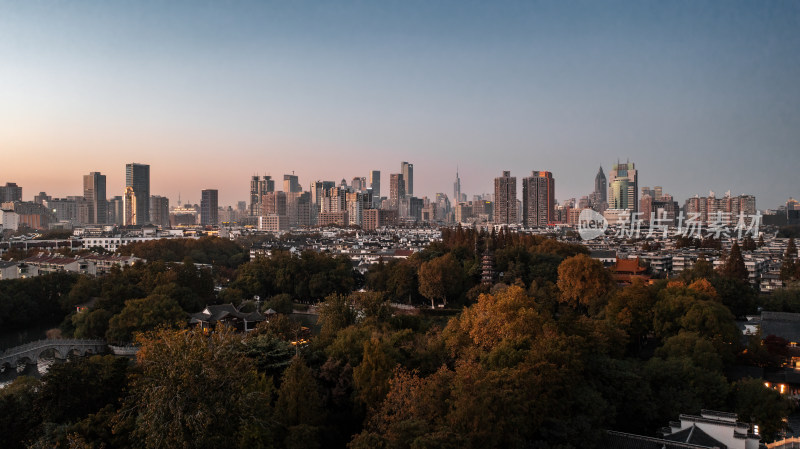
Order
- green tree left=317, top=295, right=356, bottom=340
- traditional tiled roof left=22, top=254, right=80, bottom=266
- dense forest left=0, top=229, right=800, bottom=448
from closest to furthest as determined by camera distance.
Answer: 1. dense forest left=0, top=229, right=800, bottom=448
2. green tree left=317, top=295, right=356, bottom=340
3. traditional tiled roof left=22, top=254, right=80, bottom=266

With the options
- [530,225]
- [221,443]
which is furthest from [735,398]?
[530,225]

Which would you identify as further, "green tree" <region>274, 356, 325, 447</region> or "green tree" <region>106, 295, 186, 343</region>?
"green tree" <region>106, 295, 186, 343</region>

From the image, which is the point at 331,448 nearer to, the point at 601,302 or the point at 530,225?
the point at 601,302

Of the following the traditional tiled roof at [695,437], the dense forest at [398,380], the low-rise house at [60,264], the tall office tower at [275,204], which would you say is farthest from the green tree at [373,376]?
the tall office tower at [275,204]

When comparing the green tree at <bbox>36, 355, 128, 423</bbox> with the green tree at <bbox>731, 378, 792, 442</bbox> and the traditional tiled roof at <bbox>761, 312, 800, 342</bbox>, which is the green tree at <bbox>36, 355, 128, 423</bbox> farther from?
the traditional tiled roof at <bbox>761, 312, 800, 342</bbox>

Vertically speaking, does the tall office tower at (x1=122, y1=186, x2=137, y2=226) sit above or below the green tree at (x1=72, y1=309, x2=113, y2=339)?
above

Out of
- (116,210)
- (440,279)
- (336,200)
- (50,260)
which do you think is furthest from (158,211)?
(440,279)

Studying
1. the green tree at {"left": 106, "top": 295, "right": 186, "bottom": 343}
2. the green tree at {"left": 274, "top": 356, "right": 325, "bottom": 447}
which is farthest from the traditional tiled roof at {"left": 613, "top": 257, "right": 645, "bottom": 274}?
the green tree at {"left": 274, "top": 356, "right": 325, "bottom": 447}
